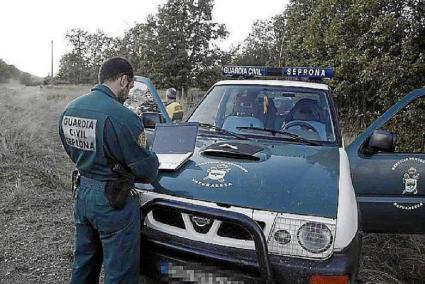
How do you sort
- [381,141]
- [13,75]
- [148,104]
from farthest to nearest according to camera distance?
1. [13,75]
2. [148,104]
3. [381,141]

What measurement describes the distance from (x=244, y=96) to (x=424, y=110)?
6.46 metres

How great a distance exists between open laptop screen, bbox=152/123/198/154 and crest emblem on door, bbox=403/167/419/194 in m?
1.91

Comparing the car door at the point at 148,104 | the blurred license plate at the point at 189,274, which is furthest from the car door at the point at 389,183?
the blurred license plate at the point at 189,274

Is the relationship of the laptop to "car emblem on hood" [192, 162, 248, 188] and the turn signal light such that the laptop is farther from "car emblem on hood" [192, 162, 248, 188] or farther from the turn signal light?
the turn signal light

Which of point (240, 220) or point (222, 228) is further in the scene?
point (222, 228)

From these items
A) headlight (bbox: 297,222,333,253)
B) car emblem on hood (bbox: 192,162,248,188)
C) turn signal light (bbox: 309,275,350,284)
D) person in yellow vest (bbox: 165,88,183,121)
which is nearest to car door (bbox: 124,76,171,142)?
car emblem on hood (bbox: 192,162,248,188)

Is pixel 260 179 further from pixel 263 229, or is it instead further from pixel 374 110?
pixel 374 110

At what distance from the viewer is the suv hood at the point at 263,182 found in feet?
7.67

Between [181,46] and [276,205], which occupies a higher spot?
[181,46]

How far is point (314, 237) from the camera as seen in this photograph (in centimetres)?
223

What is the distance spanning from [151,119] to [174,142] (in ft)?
2.76

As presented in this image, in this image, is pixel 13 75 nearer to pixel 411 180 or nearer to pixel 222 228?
pixel 411 180

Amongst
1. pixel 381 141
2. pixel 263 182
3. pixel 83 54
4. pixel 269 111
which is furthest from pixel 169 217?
pixel 83 54

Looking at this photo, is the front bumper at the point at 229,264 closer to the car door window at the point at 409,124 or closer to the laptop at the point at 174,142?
the laptop at the point at 174,142
